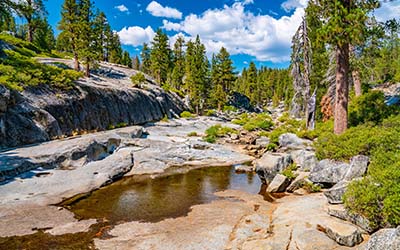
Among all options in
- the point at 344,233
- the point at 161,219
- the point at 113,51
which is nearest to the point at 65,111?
the point at 161,219

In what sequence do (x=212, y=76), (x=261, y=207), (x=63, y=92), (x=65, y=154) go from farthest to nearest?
(x=212, y=76) < (x=63, y=92) < (x=65, y=154) < (x=261, y=207)

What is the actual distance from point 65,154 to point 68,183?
304 cm

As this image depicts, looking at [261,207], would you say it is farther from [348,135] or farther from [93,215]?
[93,215]

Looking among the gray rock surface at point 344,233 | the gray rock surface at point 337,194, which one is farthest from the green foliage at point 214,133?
the gray rock surface at point 344,233

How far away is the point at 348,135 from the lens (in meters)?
13.9

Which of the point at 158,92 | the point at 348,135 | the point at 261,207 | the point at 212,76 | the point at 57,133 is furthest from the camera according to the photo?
the point at 212,76

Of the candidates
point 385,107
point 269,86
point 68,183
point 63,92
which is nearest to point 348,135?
point 385,107

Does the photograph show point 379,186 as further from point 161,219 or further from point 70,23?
point 70,23

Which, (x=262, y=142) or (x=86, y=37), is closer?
(x=262, y=142)

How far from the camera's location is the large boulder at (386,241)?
5.60 meters

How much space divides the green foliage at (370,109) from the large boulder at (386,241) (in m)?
12.3

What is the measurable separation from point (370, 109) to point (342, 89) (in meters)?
3.34

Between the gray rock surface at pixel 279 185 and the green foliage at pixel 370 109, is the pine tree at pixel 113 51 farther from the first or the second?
the gray rock surface at pixel 279 185

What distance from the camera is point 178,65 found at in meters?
70.6
